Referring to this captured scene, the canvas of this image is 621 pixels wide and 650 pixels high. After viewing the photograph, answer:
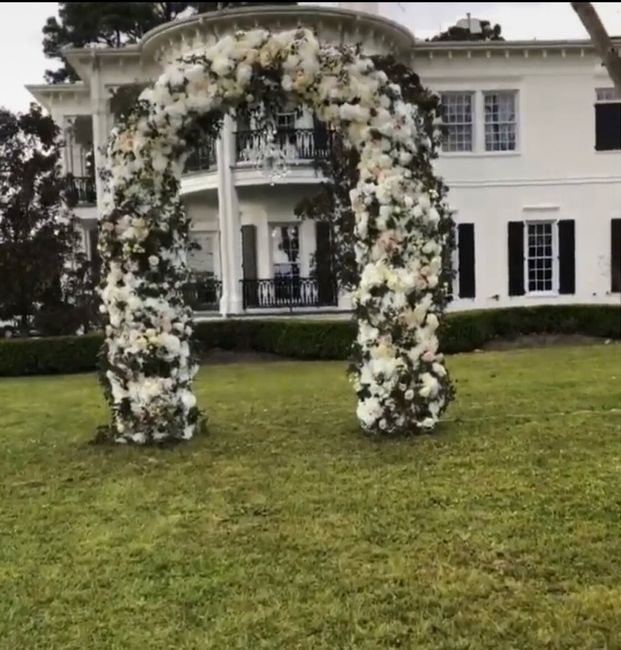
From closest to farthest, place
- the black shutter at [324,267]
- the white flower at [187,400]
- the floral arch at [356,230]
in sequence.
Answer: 1. the floral arch at [356,230]
2. the white flower at [187,400]
3. the black shutter at [324,267]

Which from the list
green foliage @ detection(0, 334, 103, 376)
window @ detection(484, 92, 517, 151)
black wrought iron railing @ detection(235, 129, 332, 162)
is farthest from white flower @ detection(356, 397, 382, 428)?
window @ detection(484, 92, 517, 151)

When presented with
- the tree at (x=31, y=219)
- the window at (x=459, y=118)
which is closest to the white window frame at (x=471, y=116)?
the window at (x=459, y=118)

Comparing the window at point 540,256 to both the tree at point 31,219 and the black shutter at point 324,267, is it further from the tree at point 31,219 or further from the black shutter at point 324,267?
the tree at point 31,219

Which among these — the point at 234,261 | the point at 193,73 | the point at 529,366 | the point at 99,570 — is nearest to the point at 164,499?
the point at 99,570

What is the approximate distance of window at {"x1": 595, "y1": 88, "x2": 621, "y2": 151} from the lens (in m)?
21.5

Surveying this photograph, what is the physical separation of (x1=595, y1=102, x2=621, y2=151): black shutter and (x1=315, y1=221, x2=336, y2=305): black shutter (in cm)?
720

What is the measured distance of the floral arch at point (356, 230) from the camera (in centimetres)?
718

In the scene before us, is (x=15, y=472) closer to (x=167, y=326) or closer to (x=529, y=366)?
(x=167, y=326)

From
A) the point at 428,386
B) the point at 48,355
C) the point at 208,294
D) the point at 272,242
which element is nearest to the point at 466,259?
the point at 272,242

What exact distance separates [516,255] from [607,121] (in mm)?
4094

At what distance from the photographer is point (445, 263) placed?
8.08 metres

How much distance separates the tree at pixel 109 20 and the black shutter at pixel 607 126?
16.1 m

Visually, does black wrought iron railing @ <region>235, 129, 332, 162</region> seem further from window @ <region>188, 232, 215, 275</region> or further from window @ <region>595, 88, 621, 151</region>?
window @ <region>595, 88, 621, 151</region>

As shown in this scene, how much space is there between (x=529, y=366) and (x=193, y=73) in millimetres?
7303
